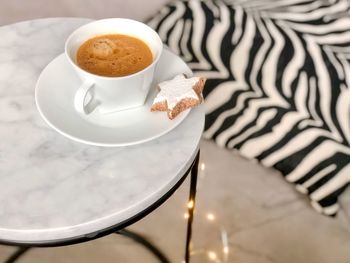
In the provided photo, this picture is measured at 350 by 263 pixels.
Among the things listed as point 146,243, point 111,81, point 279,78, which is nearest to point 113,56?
point 111,81

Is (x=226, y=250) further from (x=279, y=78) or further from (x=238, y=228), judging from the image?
(x=279, y=78)

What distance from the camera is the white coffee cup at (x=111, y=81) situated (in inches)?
24.5

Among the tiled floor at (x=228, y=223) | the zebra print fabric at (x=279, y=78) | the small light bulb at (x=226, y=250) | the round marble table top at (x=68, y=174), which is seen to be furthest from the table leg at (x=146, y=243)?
the round marble table top at (x=68, y=174)

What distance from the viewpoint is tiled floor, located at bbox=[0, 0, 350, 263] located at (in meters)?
1.05

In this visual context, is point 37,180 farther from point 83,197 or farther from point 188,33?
point 188,33

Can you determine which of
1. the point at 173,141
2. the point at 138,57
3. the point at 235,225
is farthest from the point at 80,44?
the point at 235,225

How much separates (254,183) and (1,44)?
676 mm

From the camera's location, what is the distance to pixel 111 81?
Result: 62 cm

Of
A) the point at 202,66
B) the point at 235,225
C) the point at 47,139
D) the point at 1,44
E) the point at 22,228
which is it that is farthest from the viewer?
the point at 202,66

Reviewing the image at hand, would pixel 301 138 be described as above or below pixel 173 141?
below

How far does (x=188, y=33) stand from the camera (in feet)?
4.32

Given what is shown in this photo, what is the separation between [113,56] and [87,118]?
0.09 metres

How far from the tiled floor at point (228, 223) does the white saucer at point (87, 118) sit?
18.6 inches

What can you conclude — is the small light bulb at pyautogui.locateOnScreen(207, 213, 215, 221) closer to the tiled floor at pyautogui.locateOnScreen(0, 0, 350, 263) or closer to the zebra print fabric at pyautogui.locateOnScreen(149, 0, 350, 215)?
the tiled floor at pyautogui.locateOnScreen(0, 0, 350, 263)
